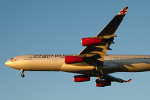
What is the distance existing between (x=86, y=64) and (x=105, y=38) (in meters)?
10.5

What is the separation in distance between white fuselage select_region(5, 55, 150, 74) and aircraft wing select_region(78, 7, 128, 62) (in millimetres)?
3170

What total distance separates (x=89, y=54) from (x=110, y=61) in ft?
19.6

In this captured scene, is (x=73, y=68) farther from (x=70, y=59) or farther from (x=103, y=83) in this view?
(x=103, y=83)

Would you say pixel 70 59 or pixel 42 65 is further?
pixel 42 65

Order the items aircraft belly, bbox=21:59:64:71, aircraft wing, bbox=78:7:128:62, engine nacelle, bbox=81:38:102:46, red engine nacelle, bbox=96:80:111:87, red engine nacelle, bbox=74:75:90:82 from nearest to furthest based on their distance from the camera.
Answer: aircraft wing, bbox=78:7:128:62 → engine nacelle, bbox=81:38:102:46 → aircraft belly, bbox=21:59:64:71 → red engine nacelle, bbox=74:75:90:82 → red engine nacelle, bbox=96:80:111:87

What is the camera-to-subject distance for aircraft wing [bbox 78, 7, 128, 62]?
43778 millimetres

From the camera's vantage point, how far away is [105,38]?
46375 millimetres

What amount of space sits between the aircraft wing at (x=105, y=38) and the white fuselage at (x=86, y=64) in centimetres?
317

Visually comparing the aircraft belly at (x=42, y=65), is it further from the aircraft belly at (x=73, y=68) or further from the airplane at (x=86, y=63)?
the aircraft belly at (x=73, y=68)

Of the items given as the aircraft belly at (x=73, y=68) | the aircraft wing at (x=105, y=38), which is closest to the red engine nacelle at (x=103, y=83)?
the aircraft belly at (x=73, y=68)

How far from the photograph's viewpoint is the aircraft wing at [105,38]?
43.8 meters

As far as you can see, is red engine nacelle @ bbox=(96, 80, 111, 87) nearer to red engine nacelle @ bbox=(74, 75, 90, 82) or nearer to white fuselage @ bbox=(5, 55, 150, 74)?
red engine nacelle @ bbox=(74, 75, 90, 82)

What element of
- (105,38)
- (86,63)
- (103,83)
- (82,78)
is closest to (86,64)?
(86,63)

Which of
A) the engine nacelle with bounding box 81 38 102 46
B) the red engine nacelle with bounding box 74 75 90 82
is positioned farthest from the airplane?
the engine nacelle with bounding box 81 38 102 46
